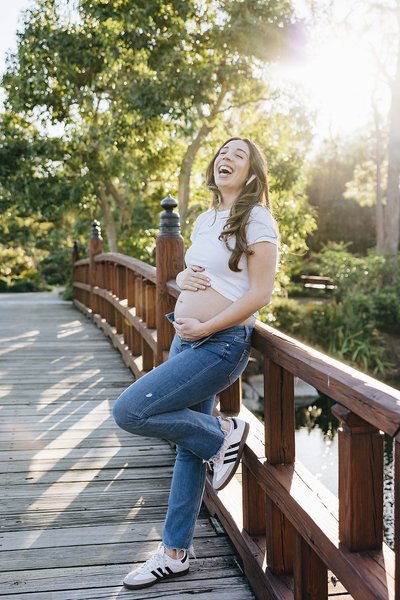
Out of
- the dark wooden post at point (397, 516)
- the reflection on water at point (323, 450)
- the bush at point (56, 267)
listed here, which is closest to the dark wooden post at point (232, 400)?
the dark wooden post at point (397, 516)

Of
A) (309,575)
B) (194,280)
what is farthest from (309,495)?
(194,280)

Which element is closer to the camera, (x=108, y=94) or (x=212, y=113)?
(x=212, y=113)

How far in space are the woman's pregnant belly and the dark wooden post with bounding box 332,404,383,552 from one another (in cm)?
71

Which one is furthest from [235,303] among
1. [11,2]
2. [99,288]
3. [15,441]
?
[11,2]

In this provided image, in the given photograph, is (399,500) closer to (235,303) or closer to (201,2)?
(235,303)

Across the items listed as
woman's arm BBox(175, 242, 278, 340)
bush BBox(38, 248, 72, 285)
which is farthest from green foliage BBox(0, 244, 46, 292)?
woman's arm BBox(175, 242, 278, 340)

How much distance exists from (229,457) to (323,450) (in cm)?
763

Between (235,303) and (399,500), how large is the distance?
975mm

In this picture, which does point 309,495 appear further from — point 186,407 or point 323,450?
point 323,450

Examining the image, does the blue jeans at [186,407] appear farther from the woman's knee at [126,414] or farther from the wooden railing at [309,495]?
the wooden railing at [309,495]

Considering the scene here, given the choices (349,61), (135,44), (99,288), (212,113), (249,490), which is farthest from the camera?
(349,61)

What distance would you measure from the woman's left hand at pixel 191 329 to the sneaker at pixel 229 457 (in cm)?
36

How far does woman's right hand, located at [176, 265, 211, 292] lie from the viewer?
2234 mm

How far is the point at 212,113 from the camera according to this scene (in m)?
12.2
